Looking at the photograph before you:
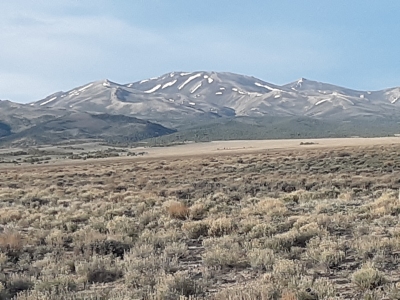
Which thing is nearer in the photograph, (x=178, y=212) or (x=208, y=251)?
(x=208, y=251)

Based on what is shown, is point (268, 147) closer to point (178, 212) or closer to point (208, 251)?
point (178, 212)

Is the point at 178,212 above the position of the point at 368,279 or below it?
below

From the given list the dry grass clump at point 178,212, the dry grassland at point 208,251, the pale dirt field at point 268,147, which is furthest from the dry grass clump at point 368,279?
the pale dirt field at point 268,147

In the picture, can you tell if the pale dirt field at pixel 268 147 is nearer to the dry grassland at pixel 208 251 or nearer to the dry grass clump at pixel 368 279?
the dry grassland at pixel 208 251

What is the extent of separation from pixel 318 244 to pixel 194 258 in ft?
7.96

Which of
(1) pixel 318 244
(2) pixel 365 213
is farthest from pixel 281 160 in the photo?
(1) pixel 318 244

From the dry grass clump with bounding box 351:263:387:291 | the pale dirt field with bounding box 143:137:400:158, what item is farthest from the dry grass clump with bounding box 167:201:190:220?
the pale dirt field with bounding box 143:137:400:158

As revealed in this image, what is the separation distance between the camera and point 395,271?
298 inches

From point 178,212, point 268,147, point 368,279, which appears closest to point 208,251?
point 368,279

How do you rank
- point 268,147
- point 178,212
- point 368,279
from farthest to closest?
point 268,147
point 178,212
point 368,279

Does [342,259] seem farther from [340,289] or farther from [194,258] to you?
[194,258]

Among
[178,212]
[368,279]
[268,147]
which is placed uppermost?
[368,279]

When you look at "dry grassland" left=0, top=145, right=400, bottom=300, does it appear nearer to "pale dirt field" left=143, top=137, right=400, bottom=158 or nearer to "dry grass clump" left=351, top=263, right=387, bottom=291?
"dry grass clump" left=351, top=263, right=387, bottom=291

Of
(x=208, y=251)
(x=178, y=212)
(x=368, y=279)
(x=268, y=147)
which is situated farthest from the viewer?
(x=268, y=147)
